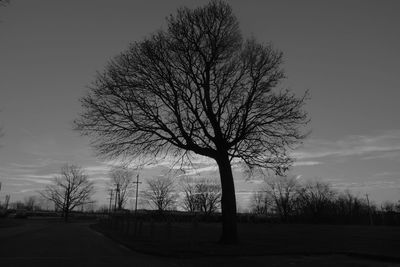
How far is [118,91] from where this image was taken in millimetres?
17422

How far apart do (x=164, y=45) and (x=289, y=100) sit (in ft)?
23.7

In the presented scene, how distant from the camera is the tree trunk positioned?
16688 millimetres

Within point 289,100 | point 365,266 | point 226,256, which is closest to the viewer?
point 365,266

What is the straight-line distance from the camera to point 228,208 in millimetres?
16766

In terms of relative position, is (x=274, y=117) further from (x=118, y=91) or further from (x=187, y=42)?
(x=118, y=91)

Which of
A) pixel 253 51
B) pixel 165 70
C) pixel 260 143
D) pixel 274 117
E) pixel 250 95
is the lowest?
pixel 260 143

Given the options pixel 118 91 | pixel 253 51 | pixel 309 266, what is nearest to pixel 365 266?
pixel 309 266

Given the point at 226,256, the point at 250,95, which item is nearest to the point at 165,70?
the point at 250,95

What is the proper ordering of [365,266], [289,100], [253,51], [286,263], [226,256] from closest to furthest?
[365,266] < [286,263] < [226,256] < [289,100] < [253,51]

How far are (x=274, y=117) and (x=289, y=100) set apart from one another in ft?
→ 3.79

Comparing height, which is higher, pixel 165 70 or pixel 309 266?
pixel 165 70

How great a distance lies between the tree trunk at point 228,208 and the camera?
54.7ft

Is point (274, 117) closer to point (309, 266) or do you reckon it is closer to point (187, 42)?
point (187, 42)

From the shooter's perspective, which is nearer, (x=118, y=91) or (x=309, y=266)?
(x=309, y=266)
